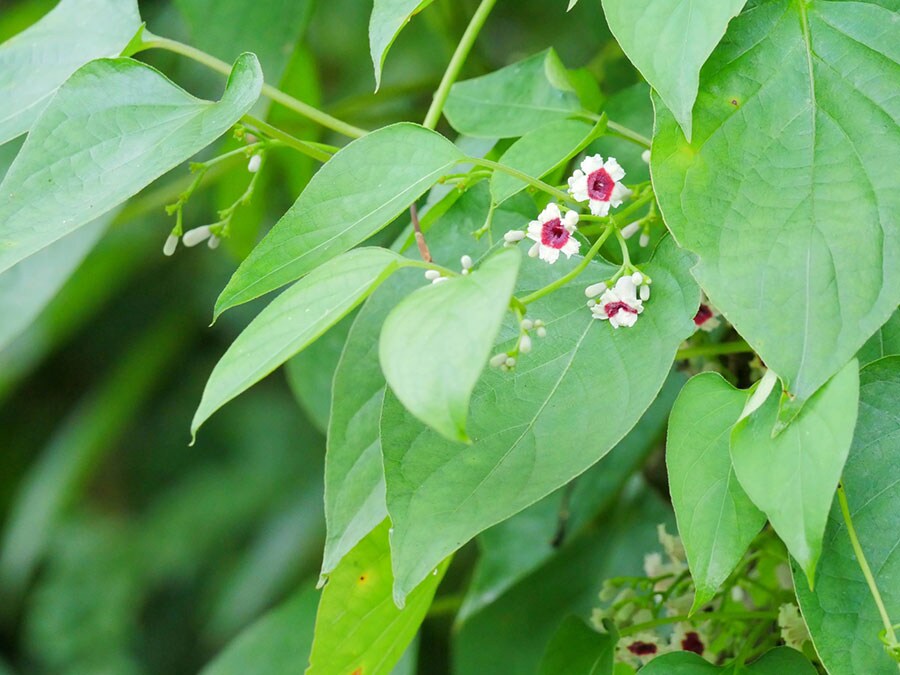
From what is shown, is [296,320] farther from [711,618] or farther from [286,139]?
[711,618]

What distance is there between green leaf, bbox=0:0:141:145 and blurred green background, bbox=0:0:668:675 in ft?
1.79

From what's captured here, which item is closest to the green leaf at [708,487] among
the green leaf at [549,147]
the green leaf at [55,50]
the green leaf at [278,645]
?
the green leaf at [549,147]

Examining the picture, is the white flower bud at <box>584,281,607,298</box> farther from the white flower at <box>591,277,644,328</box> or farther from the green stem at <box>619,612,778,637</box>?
the green stem at <box>619,612,778,637</box>

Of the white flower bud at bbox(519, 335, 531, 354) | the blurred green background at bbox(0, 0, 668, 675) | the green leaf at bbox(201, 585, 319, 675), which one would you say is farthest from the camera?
the blurred green background at bbox(0, 0, 668, 675)

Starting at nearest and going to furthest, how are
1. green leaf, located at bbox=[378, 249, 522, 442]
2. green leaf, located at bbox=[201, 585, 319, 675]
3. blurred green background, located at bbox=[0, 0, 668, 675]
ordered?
1. green leaf, located at bbox=[378, 249, 522, 442]
2. green leaf, located at bbox=[201, 585, 319, 675]
3. blurred green background, located at bbox=[0, 0, 668, 675]

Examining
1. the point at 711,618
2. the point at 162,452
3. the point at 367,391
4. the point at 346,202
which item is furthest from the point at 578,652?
the point at 162,452

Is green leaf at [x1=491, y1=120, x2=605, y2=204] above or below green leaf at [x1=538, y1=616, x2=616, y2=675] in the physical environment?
above

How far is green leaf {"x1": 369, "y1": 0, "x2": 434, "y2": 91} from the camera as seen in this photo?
45cm

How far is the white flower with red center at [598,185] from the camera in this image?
0.45 metres

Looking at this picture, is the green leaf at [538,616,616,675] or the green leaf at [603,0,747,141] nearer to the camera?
the green leaf at [603,0,747,141]

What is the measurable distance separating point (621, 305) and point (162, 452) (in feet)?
4.68

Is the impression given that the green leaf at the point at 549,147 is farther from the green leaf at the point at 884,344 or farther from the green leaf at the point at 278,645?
the green leaf at the point at 278,645

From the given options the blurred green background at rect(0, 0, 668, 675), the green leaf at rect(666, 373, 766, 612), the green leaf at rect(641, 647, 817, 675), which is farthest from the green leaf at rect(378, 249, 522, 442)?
the blurred green background at rect(0, 0, 668, 675)

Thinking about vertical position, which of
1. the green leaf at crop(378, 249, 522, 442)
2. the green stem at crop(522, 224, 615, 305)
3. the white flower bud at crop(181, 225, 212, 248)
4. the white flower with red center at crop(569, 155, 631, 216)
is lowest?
the white flower bud at crop(181, 225, 212, 248)
